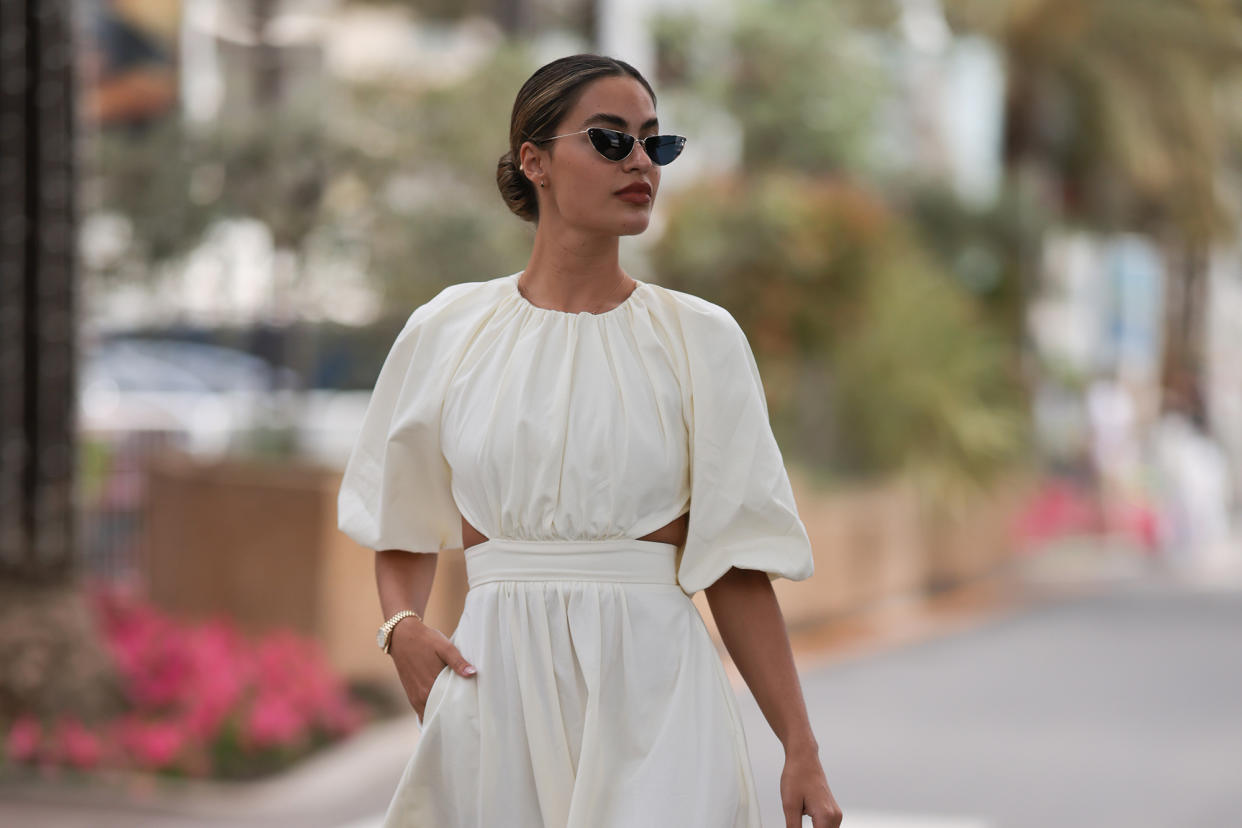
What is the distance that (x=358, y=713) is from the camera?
334 inches

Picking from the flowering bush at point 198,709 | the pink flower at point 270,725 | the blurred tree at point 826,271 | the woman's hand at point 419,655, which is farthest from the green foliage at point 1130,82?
the woman's hand at point 419,655

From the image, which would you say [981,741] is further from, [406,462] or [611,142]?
[611,142]

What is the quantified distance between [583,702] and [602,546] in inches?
8.3

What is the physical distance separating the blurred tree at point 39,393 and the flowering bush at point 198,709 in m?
0.18

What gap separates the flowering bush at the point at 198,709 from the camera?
24.1 ft

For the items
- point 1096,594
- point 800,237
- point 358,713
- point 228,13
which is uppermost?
point 228,13

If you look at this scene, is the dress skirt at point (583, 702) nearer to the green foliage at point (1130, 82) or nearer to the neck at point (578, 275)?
the neck at point (578, 275)

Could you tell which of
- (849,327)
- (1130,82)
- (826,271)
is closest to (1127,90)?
(1130,82)

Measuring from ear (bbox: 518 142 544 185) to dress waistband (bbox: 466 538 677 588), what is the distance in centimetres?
51

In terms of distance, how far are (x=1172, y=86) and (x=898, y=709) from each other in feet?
43.9

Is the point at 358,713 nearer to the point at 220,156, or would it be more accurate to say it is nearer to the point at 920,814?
the point at 920,814

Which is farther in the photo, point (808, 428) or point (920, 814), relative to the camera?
point (808, 428)

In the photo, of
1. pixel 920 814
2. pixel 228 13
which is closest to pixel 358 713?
pixel 920 814

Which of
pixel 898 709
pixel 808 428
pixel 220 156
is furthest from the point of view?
pixel 808 428
